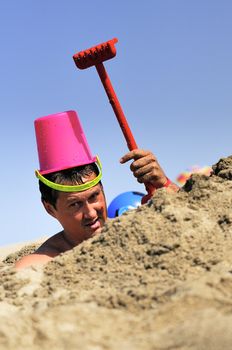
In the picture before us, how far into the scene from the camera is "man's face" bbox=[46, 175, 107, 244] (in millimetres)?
3592

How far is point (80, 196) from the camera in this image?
12.0ft

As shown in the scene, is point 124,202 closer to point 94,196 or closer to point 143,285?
point 94,196

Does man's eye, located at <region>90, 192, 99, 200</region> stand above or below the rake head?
below

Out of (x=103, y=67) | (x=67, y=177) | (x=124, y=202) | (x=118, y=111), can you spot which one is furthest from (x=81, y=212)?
(x=124, y=202)

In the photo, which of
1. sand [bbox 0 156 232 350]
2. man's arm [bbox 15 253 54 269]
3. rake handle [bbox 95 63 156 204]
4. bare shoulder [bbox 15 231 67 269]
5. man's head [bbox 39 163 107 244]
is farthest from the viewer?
rake handle [bbox 95 63 156 204]

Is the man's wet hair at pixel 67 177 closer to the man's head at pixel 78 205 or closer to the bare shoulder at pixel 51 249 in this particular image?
the man's head at pixel 78 205

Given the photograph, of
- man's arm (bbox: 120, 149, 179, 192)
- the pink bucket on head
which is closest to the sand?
man's arm (bbox: 120, 149, 179, 192)

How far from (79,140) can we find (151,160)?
585 millimetres

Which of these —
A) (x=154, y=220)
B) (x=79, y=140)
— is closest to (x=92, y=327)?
(x=154, y=220)

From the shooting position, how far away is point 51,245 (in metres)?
3.73

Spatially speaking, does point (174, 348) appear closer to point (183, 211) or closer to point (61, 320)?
point (61, 320)

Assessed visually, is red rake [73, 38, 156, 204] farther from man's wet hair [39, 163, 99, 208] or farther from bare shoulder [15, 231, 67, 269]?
bare shoulder [15, 231, 67, 269]

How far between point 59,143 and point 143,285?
1.92m

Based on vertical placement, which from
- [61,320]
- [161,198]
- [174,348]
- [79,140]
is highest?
[79,140]
